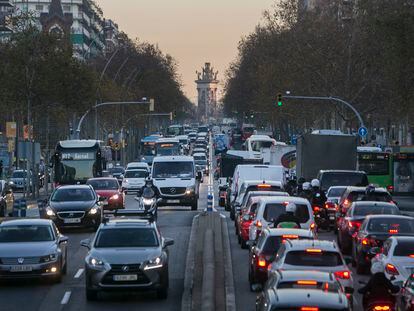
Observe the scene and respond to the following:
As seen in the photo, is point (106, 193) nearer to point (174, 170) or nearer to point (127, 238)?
point (174, 170)

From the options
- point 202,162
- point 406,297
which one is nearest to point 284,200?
point 406,297

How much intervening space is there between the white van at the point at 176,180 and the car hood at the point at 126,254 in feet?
96.1

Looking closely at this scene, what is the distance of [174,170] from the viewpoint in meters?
53.5

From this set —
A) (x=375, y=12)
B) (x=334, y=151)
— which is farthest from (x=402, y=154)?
(x=334, y=151)

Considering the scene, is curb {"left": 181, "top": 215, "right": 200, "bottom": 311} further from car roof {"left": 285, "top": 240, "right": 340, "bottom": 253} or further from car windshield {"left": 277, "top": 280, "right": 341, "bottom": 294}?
car windshield {"left": 277, "top": 280, "right": 341, "bottom": 294}

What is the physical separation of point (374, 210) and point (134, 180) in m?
42.5

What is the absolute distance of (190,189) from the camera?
2096 inches

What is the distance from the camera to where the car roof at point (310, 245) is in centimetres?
1978

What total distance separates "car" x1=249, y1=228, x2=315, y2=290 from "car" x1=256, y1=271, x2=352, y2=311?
18.5 ft

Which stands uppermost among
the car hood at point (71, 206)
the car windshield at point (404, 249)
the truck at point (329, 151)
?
the truck at point (329, 151)

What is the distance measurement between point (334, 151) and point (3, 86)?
28.9 m

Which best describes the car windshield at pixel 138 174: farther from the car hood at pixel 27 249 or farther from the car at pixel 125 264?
the car at pixel 125 264

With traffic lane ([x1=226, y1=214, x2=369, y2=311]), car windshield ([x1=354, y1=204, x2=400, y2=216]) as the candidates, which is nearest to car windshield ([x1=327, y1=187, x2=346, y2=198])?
traffic lane ([x1=226, y1=214, x2=369, y2=311])

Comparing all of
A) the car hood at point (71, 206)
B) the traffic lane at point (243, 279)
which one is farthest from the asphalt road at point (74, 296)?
the car hood at point (71, 206)
